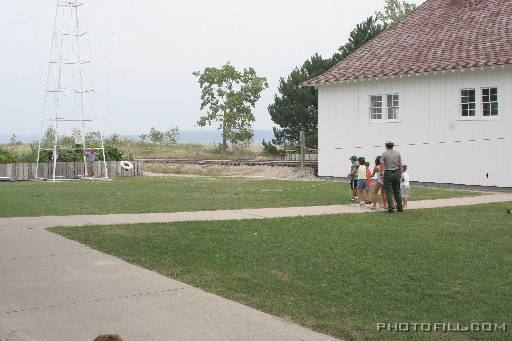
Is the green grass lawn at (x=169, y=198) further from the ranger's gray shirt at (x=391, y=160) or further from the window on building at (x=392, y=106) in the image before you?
the window on building at (x=392, y=106)

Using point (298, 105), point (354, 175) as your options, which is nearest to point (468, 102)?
point (354, 175)

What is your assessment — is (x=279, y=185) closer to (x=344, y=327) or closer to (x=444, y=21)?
(x=444, y=21)

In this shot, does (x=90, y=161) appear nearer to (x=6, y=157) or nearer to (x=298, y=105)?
(x=6, y=157)

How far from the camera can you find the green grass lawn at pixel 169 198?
1550 cm

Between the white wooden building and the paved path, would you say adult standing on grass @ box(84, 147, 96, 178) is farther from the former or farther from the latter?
the paved path

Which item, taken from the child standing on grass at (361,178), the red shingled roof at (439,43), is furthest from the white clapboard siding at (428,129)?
the child standing on grass at (361,178)

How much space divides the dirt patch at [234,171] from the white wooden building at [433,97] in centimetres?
221

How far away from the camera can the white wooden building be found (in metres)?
23.1

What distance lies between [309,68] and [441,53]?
16.3 meters

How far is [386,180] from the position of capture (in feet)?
50.4

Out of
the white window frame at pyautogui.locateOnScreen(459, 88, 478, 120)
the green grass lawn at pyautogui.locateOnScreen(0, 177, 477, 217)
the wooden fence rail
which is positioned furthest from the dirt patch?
the white window frame at pyautogui.locateOnScreen(459, 88, 478, 120)

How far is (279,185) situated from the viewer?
24469 millimetres

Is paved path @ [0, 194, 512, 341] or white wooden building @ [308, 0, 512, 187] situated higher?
white wooden building @ [308, 0, 512, 187]

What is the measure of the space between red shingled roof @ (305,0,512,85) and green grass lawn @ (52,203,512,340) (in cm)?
1150
